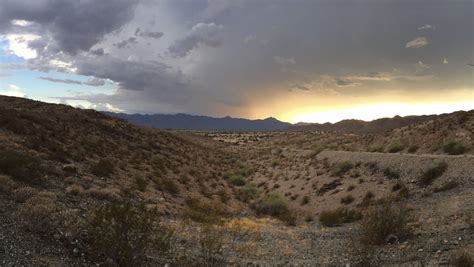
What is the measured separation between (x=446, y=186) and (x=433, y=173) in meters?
2.25

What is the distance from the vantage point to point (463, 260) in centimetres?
1051

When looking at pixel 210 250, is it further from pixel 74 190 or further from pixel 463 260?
pixel 74 190

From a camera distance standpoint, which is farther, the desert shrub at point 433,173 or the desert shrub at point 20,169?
the desert shrub at point 433,173

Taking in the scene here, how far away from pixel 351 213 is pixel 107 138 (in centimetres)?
2881

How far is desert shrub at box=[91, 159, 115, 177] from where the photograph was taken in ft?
80.4

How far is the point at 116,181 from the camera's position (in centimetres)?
2397

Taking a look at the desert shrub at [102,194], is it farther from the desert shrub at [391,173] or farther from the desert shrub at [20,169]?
the desert shrub at [391,173]

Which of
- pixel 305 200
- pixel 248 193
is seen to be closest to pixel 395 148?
pixel 305 200

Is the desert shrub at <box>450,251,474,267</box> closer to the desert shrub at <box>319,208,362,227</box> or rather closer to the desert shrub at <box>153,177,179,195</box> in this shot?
the desert shrub at <box>319,208,362,227</box>

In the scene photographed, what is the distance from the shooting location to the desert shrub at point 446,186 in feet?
66.7

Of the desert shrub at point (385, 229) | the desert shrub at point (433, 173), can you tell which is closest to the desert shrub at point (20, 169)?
the desert shrub at point (385, 229)

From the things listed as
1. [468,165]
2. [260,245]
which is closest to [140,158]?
[260,245]

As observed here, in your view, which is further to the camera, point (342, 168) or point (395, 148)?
point (395, 148)

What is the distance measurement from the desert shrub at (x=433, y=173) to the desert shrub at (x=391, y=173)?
7.45 feet
